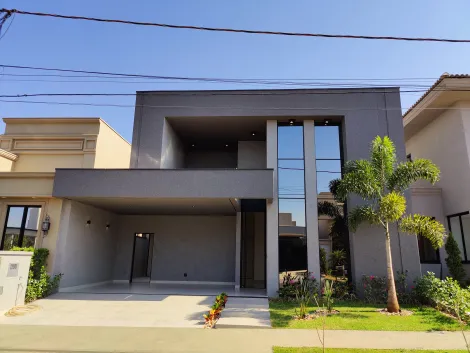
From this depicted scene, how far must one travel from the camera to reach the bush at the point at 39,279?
9562mm

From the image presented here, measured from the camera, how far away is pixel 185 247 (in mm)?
14859

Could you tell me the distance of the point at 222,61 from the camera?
29.7 feet

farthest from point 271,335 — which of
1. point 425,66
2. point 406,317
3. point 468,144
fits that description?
point 468,144

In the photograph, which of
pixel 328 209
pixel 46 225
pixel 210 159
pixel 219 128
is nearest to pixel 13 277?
pixel 46 225

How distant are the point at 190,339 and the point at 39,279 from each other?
6.30 m

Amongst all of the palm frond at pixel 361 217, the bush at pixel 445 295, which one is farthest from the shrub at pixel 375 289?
the palm frond at pixel 361 217

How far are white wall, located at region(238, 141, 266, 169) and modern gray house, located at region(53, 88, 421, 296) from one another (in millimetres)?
47

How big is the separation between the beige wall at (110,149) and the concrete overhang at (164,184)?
3.04m

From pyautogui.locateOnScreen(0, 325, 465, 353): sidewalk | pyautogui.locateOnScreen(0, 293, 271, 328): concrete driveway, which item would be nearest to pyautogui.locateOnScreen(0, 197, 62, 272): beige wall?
pyautogui.locateOnScreen(0, 293, 271, 328): concrete driveway

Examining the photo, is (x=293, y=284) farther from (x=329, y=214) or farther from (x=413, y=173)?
(x=413, y=173)

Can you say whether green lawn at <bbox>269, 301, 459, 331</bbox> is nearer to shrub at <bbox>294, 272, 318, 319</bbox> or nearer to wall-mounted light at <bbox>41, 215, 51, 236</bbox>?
shrub at <bbox>294, 272, 318, 319</bbox>

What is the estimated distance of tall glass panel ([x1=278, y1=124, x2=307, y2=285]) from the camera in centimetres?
1120

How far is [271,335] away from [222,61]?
23.5ft

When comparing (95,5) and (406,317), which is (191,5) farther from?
(406,317)
